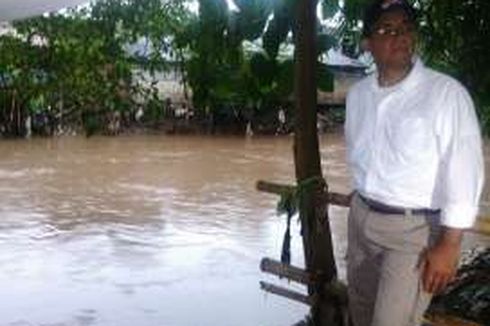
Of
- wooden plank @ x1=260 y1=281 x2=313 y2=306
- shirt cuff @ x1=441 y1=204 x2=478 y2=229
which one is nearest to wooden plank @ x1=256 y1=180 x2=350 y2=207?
wooden plank @ x1=260 y1=281 x2=313 y2=306

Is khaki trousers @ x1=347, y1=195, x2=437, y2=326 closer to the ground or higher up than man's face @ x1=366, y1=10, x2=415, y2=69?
closer to the ground

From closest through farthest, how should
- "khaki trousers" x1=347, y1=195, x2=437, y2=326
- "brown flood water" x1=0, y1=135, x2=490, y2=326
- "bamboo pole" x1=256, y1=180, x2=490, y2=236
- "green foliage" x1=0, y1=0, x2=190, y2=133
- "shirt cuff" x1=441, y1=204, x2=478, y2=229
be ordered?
"shirt cuff" x1=441, y1=204, x2=478, y2=229, "khaki trousers" x1=347, y1=195, x2=437, y2=326, "bamboo pole" x1=256, y1=180, x2=490, y2=236, "green foliage" x1=0, y1=0, x2=190, y2=133, "brown flood water" x1=0, y1=135, x2=490, y2=326

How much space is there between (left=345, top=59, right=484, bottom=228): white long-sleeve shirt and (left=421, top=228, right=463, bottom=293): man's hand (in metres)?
0.04

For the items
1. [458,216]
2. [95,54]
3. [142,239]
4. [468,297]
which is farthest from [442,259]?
[142,239]

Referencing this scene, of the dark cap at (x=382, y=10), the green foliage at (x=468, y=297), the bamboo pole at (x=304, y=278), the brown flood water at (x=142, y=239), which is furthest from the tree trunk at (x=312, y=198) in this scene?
the brown flood water at (x=142, y=239)

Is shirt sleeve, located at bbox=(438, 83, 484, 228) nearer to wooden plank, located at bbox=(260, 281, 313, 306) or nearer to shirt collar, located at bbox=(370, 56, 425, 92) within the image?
shirt collar, located at bbox=(370, 56, 425, 92)

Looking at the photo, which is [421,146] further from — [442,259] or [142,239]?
[142,239]

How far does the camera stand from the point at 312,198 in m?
4.57

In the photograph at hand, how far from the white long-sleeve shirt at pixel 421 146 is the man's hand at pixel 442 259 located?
0.13 ft

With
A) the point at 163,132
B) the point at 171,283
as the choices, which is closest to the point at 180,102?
the point at 163,132

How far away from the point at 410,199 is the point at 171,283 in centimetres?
555

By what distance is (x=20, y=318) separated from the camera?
6918 mm

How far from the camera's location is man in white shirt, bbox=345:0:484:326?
8.46 ft

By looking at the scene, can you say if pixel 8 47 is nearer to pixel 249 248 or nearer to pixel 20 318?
pixel 20 318
